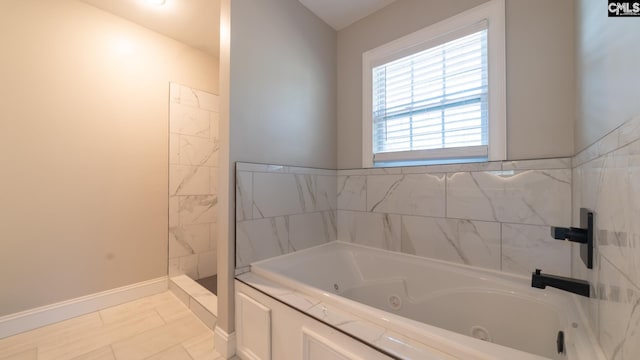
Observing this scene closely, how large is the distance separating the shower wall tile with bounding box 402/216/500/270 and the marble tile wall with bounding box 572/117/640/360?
0.58 m

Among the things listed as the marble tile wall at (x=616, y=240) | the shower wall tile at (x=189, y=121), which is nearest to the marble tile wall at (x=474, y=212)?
the marble tile wall at (x=616, y=240)

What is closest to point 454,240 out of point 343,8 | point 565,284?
point 565,284

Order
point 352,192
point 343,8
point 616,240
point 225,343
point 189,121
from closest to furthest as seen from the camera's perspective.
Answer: point 616,240 → point 225,343 → point 343,8 → point 352,192 → point 189,121

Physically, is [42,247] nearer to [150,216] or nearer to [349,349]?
[150,216]

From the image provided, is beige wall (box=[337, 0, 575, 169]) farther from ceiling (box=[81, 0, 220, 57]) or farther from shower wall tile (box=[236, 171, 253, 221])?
ceiling (box=[81, 0, 220, 57])

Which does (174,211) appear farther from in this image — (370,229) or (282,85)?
(370,229)

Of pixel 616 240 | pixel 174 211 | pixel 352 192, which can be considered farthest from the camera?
pixel 174 211

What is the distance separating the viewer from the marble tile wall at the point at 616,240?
0.53m

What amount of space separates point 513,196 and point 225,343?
200 cm

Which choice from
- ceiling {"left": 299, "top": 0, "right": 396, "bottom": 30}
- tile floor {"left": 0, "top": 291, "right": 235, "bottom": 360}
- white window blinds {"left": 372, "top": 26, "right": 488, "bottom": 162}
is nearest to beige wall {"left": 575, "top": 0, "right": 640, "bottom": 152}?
white window blinds {"left": 372, "top": 26, "right": 488, "bottom": 162}

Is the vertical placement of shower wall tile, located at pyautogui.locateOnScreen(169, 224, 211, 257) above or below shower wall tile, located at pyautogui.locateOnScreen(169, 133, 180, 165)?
below

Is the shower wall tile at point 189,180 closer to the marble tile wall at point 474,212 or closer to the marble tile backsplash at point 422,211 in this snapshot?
the marble tile backsplash at point 422,211

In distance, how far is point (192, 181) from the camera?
2520mm

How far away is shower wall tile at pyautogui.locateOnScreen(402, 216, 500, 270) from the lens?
1.49 metres
